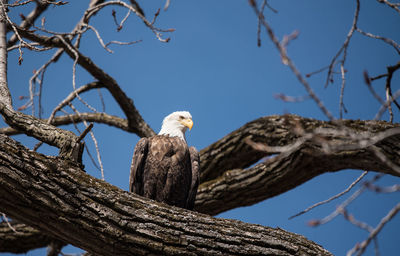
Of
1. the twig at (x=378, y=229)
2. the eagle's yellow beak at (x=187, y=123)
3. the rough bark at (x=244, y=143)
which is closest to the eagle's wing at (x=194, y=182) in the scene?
the rough bark at (x=244, y=143)

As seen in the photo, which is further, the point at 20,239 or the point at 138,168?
the point at 20,239

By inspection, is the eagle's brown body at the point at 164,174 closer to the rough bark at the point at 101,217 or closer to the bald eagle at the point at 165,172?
the bald eagle at the point at 165,172

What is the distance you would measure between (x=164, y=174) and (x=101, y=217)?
2026mm

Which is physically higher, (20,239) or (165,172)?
(165,172)

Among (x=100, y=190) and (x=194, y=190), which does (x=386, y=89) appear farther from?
(x=100, y=190)

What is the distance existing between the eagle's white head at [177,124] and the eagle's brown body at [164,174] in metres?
0.48

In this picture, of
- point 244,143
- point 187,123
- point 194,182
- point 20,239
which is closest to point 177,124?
point 187,123

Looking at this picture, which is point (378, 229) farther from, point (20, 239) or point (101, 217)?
point (20, 239)

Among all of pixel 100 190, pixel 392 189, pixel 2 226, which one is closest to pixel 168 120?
pixel 2 226

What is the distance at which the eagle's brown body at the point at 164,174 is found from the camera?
4.73 metres

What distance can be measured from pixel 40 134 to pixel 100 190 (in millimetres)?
679

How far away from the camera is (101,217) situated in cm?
273

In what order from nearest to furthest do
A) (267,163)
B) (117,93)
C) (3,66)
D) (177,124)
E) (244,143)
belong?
1. (3,66)
2. (267,163)
3. (244,143)
4. (177,124)
5. (117,93)

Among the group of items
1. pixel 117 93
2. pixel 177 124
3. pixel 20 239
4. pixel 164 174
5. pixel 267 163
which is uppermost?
pixel 117 93
